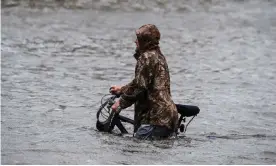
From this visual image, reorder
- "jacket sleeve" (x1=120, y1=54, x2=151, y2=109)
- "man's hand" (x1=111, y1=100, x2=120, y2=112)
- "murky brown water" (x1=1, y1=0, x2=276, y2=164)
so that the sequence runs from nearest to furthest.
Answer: "jacket sleeve" (x1=120, y1=54, x2=151, y2=109)
"murky brown water" (x1=1, y1=0, x2=276, y2=164)
"man's hand" (x1=111, y1=100, x2=120, y2=112)

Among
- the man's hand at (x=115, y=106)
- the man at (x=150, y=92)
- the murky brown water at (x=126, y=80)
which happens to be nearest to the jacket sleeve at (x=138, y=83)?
the man at (x=150, y=92)

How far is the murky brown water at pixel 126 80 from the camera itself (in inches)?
367

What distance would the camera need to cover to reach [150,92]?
30.6 ft

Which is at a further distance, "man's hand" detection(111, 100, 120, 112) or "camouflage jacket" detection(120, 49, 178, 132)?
"man's hand" detection(111, 100, 120, 112)

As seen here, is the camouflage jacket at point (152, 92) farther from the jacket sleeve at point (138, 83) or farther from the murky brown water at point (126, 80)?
the murky brown water at point (126, 80)

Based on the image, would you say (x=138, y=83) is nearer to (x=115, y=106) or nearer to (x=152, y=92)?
(x=152, y=92)

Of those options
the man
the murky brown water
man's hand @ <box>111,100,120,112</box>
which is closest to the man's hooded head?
the man

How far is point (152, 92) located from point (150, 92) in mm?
27

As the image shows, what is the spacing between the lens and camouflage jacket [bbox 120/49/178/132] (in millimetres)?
9156

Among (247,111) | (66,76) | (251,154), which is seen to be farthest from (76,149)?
(66,76)

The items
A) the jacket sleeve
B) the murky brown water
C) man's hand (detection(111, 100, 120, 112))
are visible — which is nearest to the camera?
the jacket sleeve

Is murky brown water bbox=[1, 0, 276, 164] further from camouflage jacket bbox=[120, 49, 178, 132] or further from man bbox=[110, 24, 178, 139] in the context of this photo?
camouflage jacket bbox=[120, 49, 178, 132]

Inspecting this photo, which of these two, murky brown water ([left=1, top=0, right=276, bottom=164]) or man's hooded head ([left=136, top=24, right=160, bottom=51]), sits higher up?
man's hooded head ([left=136, top=24, right=160, bottom=51])

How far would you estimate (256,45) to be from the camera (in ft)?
73.5
